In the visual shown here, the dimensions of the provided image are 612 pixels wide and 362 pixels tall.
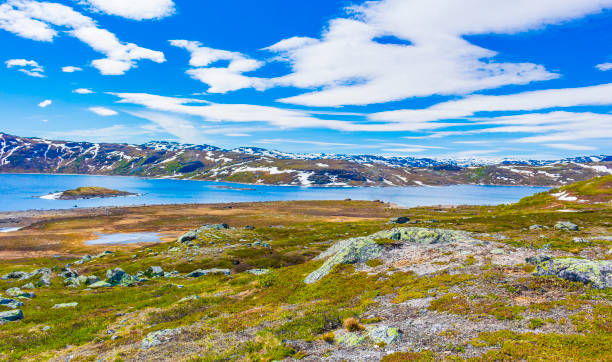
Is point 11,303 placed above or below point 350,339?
below

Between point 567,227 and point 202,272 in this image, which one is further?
point 567,227

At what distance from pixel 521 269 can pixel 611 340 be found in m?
12.9

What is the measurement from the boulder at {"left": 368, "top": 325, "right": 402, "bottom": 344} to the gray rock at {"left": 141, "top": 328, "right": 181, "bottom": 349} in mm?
15055

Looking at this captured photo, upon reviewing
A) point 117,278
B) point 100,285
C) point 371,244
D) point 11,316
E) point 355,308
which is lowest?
point 100,285

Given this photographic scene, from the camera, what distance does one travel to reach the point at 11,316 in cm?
2825

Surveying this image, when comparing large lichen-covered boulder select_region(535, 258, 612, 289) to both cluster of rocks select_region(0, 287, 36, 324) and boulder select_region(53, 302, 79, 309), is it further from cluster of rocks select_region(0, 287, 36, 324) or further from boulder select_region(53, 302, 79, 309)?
cluster of rocks select_region(0, 287, 36, 324)

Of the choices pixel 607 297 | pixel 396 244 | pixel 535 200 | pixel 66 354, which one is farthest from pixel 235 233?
pixel 535 200

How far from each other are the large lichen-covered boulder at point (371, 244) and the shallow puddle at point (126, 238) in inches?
3701

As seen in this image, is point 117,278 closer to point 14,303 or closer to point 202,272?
point 202,272

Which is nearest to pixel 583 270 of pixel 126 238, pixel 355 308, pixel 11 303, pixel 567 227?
pixel 355 308

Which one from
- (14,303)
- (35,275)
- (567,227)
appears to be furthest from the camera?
(567,227)

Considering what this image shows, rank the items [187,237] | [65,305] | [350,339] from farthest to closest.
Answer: [187,237] → [65,305] → [350,339]

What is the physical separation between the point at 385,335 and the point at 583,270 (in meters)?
15.5

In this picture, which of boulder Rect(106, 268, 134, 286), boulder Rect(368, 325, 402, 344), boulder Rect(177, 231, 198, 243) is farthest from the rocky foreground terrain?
boulder Rect(177, 231, 198, 243)
